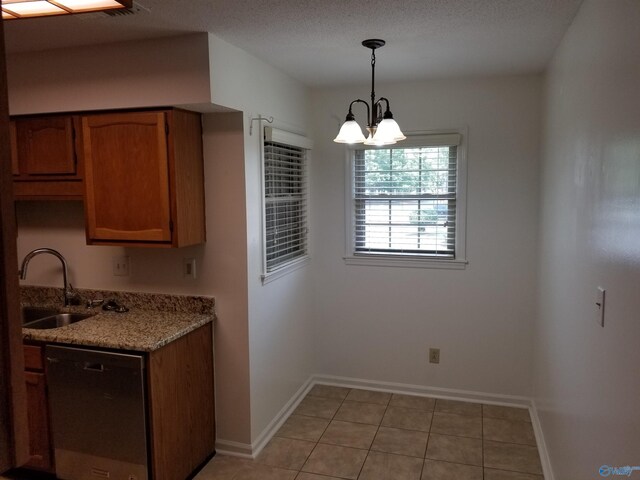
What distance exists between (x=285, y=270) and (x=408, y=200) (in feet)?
3.60

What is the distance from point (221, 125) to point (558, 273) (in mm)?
2041

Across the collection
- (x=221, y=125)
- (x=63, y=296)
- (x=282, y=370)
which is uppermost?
(x=221, y=125)

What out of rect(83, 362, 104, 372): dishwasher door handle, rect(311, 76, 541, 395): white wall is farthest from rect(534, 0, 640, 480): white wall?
rect(83, 362, 104, 372): dishwasher door handle

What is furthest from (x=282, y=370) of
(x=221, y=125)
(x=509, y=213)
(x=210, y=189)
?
(x=509, y=213)

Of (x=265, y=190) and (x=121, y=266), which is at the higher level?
(x=265, y=190)

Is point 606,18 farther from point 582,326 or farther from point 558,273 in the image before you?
point 558,273

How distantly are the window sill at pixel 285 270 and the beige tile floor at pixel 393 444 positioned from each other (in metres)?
1.04

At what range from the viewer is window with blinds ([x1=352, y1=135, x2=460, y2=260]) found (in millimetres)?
3688

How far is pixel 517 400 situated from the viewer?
367 cm

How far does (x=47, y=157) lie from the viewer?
2.89m

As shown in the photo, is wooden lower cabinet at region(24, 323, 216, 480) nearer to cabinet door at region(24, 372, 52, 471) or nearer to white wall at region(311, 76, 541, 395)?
cabinet door at region(24, 372, 52, 471)

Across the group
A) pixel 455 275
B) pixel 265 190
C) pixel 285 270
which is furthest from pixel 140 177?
pixel 455 275

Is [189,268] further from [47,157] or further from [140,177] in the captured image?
[47,157]

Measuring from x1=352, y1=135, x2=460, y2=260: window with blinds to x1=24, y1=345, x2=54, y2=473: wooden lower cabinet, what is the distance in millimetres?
2292
